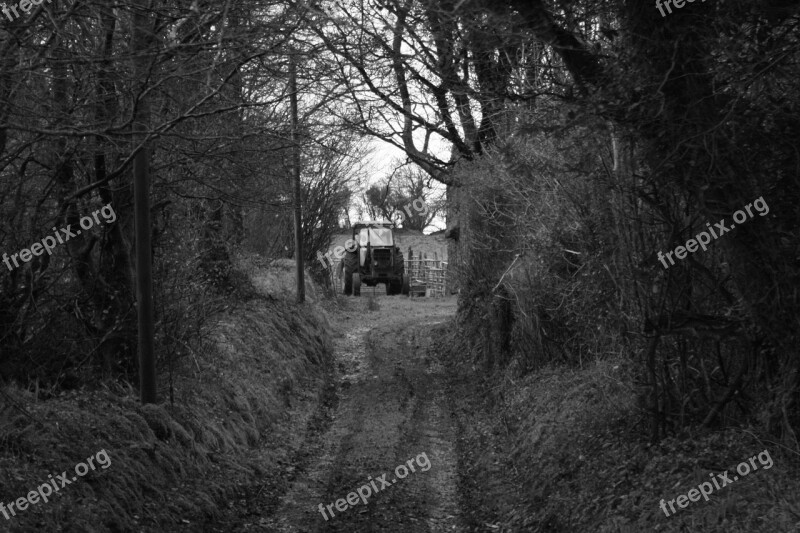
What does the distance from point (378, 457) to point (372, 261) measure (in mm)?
25978

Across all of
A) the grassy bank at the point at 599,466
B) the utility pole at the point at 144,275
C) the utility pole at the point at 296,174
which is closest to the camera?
the grassy bank at the point at 599,466

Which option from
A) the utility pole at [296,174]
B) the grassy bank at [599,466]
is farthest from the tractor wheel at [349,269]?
the grassy bank at [599,466]

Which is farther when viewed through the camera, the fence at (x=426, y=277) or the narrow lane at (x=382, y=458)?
the fence at (x=426, y=277)

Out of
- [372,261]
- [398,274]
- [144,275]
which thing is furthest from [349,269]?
[144,275]

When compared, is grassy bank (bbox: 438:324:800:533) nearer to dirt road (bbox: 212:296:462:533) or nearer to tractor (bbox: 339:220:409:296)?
dirt road (bbox: 212:296:462:533)

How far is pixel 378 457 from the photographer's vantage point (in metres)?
10.5

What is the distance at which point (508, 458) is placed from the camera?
9930 millimetres

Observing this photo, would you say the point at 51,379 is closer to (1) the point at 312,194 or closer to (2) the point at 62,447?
(2) the point at 62,447

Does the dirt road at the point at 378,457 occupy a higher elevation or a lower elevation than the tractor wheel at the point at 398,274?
lower

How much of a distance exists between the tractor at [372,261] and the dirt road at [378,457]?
1591cm

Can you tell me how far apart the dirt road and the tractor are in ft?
52.2

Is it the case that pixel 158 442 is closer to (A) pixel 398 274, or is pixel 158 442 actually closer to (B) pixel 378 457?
(B) pixel 378 457

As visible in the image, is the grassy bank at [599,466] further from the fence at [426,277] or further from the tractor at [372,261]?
the fence at [426,277]

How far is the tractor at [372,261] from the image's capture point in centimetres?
3581
